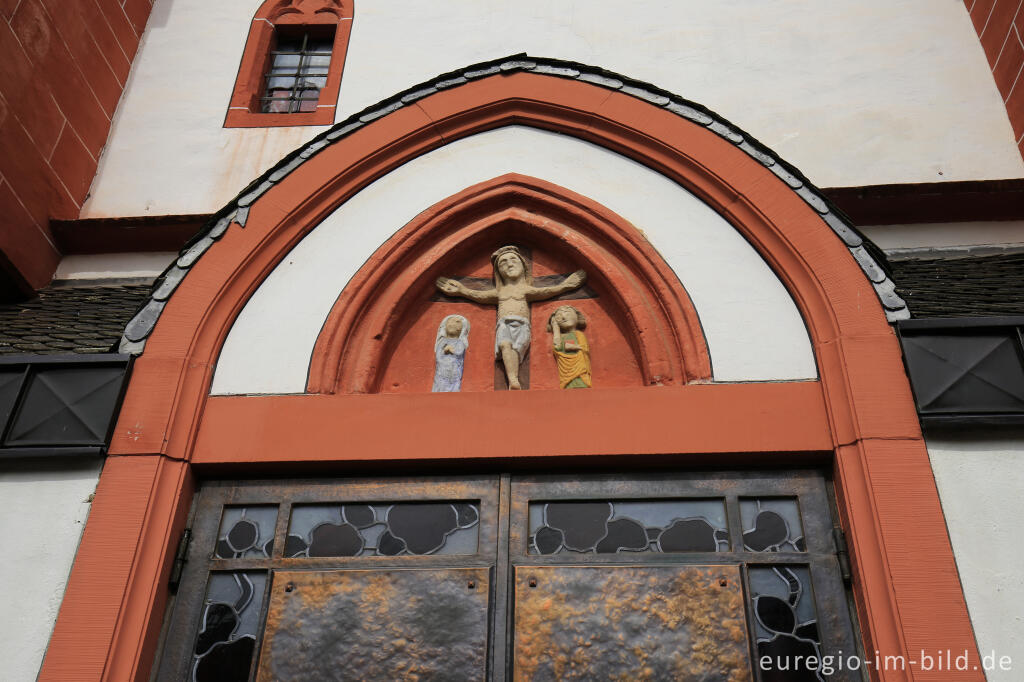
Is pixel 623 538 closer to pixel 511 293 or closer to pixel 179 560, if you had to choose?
pixel 511 293

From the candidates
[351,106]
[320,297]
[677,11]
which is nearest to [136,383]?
[320,297]

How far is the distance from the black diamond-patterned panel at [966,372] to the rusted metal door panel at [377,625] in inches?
89.0

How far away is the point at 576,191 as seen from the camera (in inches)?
249

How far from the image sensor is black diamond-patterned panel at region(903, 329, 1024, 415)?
4789 millimetres

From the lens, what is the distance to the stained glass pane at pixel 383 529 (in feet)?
16.5

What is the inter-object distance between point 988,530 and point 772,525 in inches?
36.7

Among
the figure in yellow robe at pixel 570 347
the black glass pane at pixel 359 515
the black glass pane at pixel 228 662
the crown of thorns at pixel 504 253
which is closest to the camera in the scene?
the black glass pane at pixel 228 662

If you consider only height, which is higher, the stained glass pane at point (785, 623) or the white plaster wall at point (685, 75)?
the white plaster wall at point (685, 75)

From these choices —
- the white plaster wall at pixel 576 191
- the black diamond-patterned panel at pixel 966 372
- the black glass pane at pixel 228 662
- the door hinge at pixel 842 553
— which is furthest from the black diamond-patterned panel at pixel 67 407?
the black diamond-patterned panel at pixel 966 372

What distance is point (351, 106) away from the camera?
7.78 m

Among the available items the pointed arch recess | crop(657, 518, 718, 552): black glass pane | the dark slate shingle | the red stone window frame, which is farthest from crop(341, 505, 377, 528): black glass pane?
the red stone window frame

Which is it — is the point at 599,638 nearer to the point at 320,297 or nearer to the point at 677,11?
the point at 320,297

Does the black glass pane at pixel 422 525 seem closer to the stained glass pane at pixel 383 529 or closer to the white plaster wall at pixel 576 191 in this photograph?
the stained glass pane at pixel 383 529

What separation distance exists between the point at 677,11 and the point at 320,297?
3.97 m
